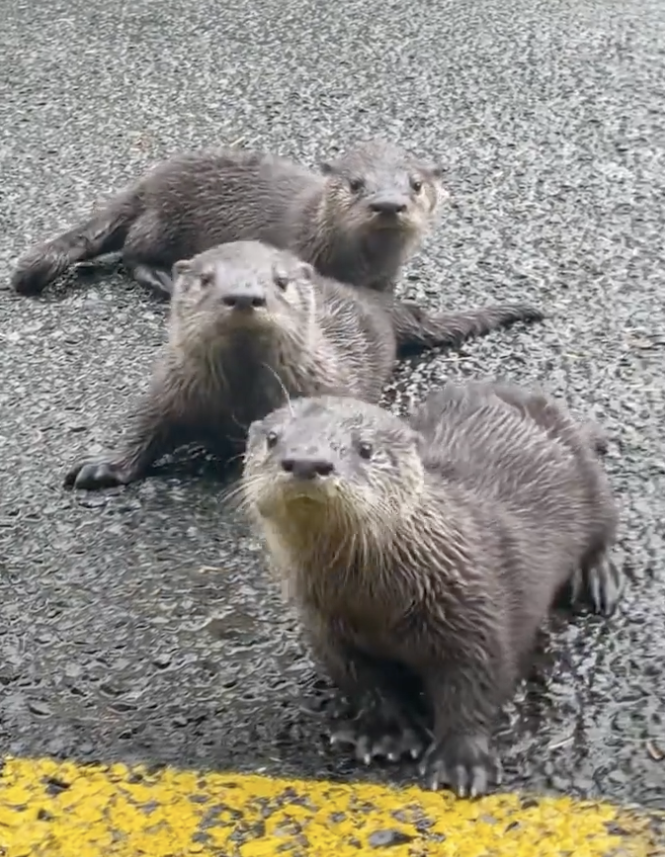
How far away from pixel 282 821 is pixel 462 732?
40 centimetres

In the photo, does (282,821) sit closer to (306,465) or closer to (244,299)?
(306,465)

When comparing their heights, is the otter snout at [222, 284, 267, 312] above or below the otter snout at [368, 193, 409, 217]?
above

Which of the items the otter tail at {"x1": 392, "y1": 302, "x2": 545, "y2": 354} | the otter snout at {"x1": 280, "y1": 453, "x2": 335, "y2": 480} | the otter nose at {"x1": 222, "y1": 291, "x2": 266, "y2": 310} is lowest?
the otter tail at {"x1": 392, "y1": 302, "x2": 545, "y2": 354}

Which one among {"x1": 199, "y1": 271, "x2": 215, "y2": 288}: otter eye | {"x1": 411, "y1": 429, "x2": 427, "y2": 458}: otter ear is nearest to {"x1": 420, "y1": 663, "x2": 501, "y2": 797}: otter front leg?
{"x1": 411, "y1": 429, "x2": 427, "y2": 458}: otter ear

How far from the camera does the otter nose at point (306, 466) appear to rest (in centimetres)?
263

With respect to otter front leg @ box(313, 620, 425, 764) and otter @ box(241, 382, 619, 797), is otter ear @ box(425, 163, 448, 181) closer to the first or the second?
otter @ box(241, 382, 619, 797)

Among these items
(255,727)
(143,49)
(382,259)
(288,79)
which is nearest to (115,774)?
(255,727)

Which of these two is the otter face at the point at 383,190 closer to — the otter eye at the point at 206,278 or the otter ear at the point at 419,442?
the otter eye at the point at 206,278

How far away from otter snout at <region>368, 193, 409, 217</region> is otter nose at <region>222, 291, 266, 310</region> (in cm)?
106

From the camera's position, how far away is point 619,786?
273 cm

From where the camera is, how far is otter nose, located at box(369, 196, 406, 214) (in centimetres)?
481

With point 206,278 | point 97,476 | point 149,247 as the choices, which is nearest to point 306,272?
point 206,278

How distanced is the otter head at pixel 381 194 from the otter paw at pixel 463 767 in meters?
2.42

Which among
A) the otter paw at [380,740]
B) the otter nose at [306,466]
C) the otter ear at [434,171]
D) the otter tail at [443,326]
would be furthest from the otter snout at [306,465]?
the otter ear at [434,171]
